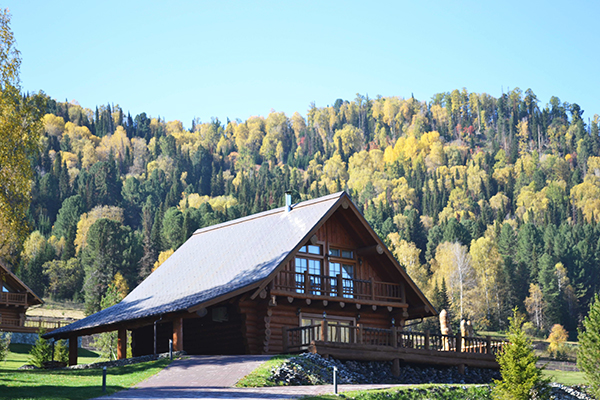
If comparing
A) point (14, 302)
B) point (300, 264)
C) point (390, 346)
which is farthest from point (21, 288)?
point (390, 346)

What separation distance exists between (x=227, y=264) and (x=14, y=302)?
1043 inches

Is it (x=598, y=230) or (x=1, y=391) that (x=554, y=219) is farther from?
(x=1, y=391)

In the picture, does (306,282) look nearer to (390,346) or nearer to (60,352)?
(390,346)

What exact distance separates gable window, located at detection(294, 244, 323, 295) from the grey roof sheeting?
1031mm

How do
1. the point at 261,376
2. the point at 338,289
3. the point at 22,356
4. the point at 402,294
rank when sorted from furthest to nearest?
the point at 22,356
the point at 402,294
the point at 338,289
the point at 261,376

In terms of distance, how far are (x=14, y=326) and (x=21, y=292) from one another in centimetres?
237

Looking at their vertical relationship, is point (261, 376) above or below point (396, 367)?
above

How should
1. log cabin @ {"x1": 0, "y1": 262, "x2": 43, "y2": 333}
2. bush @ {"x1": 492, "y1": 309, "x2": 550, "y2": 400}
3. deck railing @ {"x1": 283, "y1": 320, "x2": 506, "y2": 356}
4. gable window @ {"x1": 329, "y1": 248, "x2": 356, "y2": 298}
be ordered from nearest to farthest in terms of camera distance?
bush @ {"x1": 492, "y1": 309, "x2": 550, "y2": 400} → deck railing @ {"x1": 283, "y1": 320, "x2": 506, "y2": 356} → gable window @ {"x1": 329, "y1": 248, "x2": 356, "y2": 298} → log cabin @ {"x1": 0, "y1": 262, "x2": 43, "y2": 333}

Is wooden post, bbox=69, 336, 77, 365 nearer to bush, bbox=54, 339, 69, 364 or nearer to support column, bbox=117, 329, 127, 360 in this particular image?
support column, bbox=117, 329, 127, 360

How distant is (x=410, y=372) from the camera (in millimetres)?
32156

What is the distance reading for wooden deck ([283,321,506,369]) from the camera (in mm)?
29469

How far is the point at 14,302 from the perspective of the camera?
179 ft

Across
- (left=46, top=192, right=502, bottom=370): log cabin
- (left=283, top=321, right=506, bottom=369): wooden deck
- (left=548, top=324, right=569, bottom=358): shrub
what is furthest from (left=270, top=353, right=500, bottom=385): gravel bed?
(left=548, top=324, right=569, bottom=358): shrub

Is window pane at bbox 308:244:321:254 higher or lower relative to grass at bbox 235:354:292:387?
higher
